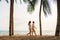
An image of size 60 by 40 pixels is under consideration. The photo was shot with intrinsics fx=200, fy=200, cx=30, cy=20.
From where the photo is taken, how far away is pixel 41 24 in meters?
4.41

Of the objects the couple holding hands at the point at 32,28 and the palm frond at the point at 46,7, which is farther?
the palm frond at the point at 46,7

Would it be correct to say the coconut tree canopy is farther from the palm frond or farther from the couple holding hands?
the couple holding hands

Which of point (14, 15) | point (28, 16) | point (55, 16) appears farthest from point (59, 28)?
point (14, 15)

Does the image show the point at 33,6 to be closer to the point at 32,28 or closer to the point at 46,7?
the point at 46,7

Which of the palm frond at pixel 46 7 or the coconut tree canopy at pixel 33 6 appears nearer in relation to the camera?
the coconut tree canopy at pixel 33 6

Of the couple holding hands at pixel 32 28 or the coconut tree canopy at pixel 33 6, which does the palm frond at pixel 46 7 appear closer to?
the coconut tree canopy at pixel 33 6

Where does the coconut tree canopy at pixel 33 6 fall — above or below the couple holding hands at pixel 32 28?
above

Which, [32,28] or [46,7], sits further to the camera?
[46,7]

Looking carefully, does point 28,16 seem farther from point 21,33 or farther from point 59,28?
point 59,28

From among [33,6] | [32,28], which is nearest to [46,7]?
[33,6]

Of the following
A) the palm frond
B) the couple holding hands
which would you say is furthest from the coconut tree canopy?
the couple holding hands

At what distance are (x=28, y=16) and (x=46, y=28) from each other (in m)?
0.48

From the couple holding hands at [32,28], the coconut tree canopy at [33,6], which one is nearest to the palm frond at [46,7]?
the coconut tree canopy at [33,6]

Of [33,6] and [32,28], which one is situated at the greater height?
[33,6]
